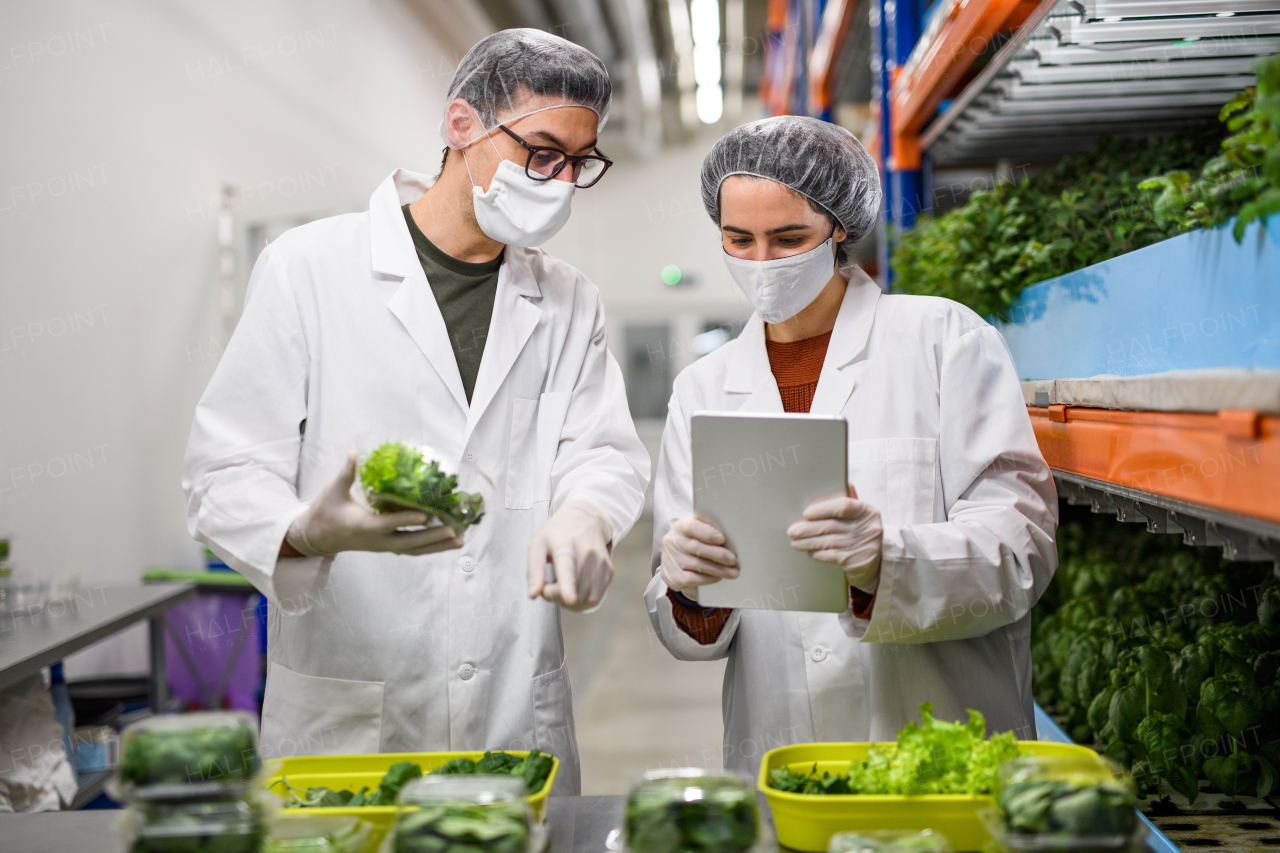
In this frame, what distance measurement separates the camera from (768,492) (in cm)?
141

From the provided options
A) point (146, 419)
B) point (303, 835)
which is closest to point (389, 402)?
point (303, 835)

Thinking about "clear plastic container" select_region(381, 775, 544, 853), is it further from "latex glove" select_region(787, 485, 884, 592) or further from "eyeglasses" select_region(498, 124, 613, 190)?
"eyeglasses" select_region(498, 124, 613, 190)

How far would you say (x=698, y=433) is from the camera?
4.46 ft

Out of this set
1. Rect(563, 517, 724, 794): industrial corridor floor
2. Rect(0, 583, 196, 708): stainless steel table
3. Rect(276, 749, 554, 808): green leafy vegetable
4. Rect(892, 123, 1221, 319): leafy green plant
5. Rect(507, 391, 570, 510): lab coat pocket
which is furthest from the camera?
Rect(563, 517, 724, 794): industrial corridor floor

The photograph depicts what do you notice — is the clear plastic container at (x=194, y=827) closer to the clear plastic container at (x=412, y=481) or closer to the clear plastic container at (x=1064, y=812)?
the clear plastic container at (x=412, y=481)

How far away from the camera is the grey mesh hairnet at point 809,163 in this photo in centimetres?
181

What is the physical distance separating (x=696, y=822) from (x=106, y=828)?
2.99 feet

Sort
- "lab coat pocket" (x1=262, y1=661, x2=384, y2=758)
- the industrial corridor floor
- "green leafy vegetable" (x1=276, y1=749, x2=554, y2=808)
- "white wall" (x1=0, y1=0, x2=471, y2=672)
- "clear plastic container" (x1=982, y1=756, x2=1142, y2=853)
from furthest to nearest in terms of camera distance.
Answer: the industrial corridor floor < "white wall" (x1=0, y1=0, x2=471, y2=672) < "lab coat pocket" (x1=262, y1=661, x2=384, y2=758) < "green leafy vegetable" (x1=276, y1=749, x2=554, y2=808) < "clear plastic container" (x1=982, y1=756, x2=1142, y2=853)

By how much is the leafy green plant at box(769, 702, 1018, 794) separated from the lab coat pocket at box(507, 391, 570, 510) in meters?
0.77

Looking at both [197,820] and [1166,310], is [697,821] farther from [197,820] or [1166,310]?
[1166,310]

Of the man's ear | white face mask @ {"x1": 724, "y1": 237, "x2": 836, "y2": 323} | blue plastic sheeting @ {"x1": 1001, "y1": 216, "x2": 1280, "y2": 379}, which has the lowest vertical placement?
blue plastic sheeting @ {"x1": 1001, "y1": 216, "x2": 1280, "y2": 379}

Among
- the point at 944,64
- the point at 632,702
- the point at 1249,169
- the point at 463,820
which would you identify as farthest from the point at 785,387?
the point at 632,702

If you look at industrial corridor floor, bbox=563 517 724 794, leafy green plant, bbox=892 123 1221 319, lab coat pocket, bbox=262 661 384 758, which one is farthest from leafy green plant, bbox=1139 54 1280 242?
industrial corridor floor, bbox=563 517 724 794

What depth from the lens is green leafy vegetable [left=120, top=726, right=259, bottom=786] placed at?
1033 mm
